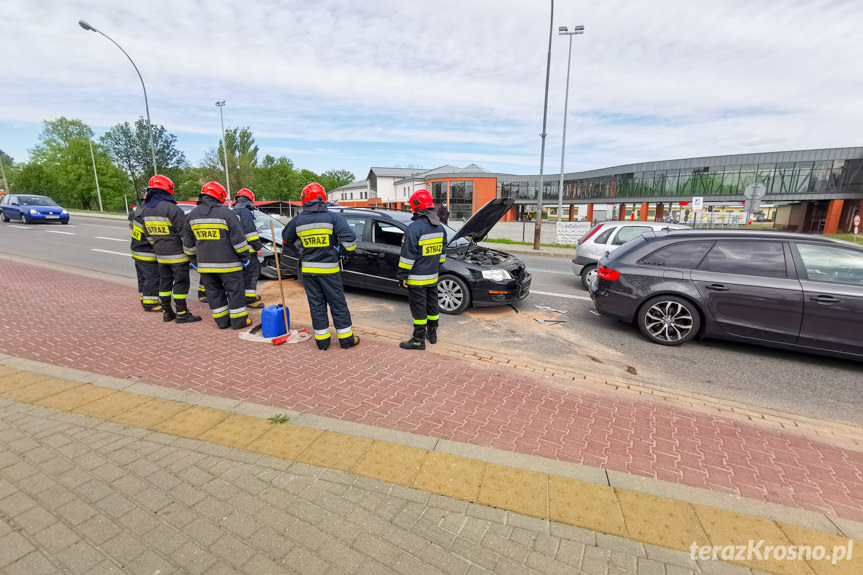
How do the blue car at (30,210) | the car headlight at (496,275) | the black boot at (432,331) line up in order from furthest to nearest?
the blue car at (30,210) < the car headlight at (496,275) < the black boot at (432,331)

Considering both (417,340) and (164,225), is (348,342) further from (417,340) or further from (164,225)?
(164,225)

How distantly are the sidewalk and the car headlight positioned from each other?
203cm

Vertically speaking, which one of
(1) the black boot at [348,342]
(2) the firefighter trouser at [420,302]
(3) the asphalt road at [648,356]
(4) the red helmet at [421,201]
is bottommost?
(3) the asphalt road at [648,356]

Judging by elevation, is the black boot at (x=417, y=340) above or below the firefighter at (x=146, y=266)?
below

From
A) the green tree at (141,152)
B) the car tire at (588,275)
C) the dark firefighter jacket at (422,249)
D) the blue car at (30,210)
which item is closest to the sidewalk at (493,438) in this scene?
the dark firefighter jacket at (422,249)

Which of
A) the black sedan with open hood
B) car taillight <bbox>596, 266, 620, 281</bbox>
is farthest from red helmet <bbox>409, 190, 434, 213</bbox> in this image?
car taillight <bbox>596, 266, 620, 281</bbox>

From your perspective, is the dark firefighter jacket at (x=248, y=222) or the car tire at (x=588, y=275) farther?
the car tire at (x=588, y=275)

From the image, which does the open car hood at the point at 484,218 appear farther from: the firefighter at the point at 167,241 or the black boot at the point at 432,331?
the firefighter at the point at 167,241

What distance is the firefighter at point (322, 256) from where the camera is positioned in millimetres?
4516

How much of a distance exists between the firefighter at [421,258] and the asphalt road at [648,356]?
2.48 feet

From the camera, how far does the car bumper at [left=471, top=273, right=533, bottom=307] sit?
625 centimetres

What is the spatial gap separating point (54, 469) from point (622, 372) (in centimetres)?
498

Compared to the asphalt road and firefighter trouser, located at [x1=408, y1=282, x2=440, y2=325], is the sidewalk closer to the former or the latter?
firefighter trouser, located at [x1=408, y1=282, x2=440, y2=325]

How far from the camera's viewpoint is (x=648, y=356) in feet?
16.3
